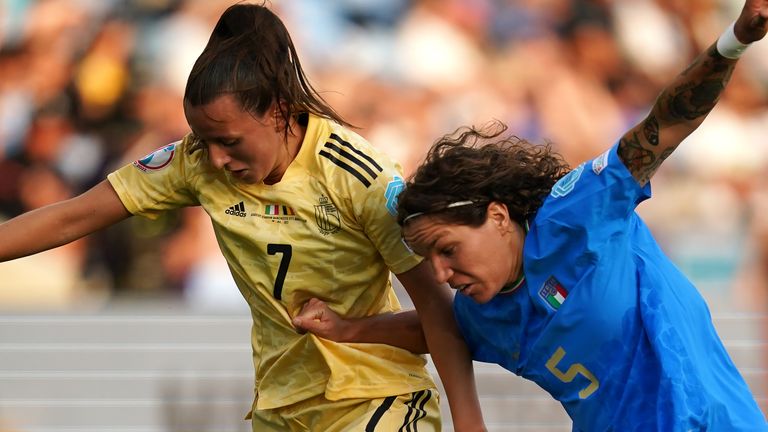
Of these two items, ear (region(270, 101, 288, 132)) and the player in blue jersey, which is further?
ear (region(270, 101, 288, 132))

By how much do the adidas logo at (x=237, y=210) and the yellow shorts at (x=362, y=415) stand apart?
588 mm

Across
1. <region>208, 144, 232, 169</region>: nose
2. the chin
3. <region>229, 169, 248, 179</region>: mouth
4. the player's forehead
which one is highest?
<region>208, 144, 232, 169</region>: nose

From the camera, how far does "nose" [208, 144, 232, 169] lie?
10.7 feet

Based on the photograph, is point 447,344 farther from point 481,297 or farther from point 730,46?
point 730,46

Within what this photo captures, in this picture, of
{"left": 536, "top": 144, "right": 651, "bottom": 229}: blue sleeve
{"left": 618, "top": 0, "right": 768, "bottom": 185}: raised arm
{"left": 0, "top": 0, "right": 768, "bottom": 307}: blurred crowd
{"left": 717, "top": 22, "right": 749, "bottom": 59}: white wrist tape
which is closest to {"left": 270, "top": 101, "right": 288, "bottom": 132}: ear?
{"left": 536, "top": 144, "right": 651, "bottom": 229}: blue sleeve

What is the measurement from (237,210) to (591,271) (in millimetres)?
1066

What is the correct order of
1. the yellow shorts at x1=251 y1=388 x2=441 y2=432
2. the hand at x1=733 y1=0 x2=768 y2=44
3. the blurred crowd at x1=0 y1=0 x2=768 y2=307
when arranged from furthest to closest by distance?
the blurred crowd at x1=0 y1=0 x2=768 y2=307
the yellow shorts at x1=251 y1=388 x2=441 y2=432
the hand at x1=733 y1=0 x2=768 y2=44

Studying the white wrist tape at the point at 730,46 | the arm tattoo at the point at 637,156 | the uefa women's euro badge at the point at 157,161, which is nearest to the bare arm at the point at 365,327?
the uefa women's euro badge at the point at 157,161

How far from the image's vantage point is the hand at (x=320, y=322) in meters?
3.42

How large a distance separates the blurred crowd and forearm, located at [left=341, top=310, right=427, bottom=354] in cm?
532

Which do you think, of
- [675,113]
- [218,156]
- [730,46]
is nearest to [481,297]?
[675,113]

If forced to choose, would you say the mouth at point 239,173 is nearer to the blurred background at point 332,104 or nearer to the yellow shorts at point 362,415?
the yellow shorts at point 362,415

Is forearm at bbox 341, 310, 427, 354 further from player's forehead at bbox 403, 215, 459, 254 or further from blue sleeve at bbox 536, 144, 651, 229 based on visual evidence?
A: blue sleeve at bbox 536, 144, 651, 229

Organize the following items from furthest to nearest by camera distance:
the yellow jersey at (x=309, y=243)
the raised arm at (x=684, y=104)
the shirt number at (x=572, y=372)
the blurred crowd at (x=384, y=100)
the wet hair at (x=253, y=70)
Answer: the blurred crowd at (x=384, y=100), the yellow jersey at (x=309, y=243), the wet hair at (x=253, y=70), the shirt number at (x=572, y=372), the raised arm at (x=684, y=104)
